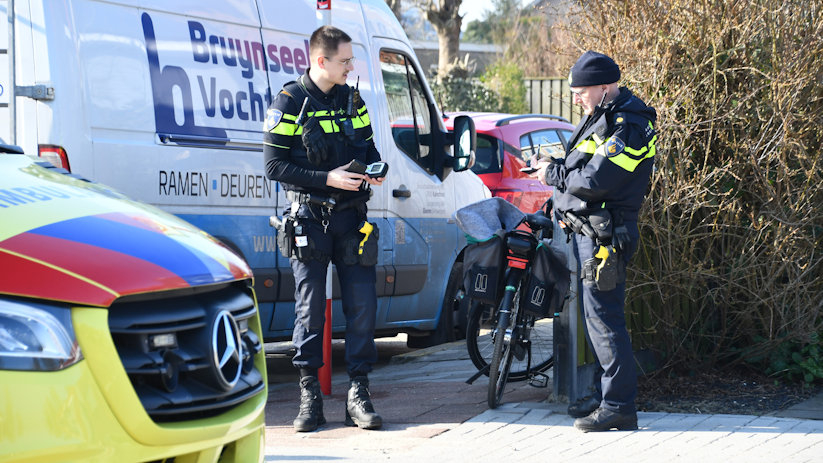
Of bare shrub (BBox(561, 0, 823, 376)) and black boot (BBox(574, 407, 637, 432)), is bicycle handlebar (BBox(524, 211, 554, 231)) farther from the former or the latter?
black boot (BBox(574, 407, 637, 432))

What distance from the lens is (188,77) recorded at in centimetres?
597

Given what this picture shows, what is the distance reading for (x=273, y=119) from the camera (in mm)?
5289

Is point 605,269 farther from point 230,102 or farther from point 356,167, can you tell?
point 230,102

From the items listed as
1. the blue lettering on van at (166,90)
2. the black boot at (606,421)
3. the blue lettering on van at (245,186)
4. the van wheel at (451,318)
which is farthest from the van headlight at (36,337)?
the van wheel at (451,318)

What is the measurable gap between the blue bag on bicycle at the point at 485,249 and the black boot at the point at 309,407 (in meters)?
1.05

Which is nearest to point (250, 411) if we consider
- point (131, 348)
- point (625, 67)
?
point (131, 348)

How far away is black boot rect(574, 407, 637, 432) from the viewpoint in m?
5.15

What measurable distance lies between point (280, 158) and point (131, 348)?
9.16 ft

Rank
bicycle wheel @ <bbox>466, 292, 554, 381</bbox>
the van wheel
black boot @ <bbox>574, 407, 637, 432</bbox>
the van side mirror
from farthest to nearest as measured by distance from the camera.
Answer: the van wheel → the van side mirror → bicycle wheel @ <bbox>466, 292, 554, 381</bbox> → black boot @ <bbox>574, 407, 637, 432</bbox>

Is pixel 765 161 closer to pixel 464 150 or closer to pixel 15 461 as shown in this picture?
pixel 464 150

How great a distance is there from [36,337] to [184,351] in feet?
1.32

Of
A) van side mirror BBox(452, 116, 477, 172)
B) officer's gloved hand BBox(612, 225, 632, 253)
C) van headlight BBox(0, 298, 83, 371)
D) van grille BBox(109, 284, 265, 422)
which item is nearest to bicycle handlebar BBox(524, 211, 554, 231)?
officer's gloved hand BBox(612, 225, 632, 253)

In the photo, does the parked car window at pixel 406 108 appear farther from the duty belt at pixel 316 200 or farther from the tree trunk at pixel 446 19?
the tree trunk at pixel 446 19

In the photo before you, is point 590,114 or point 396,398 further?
point 396,398
